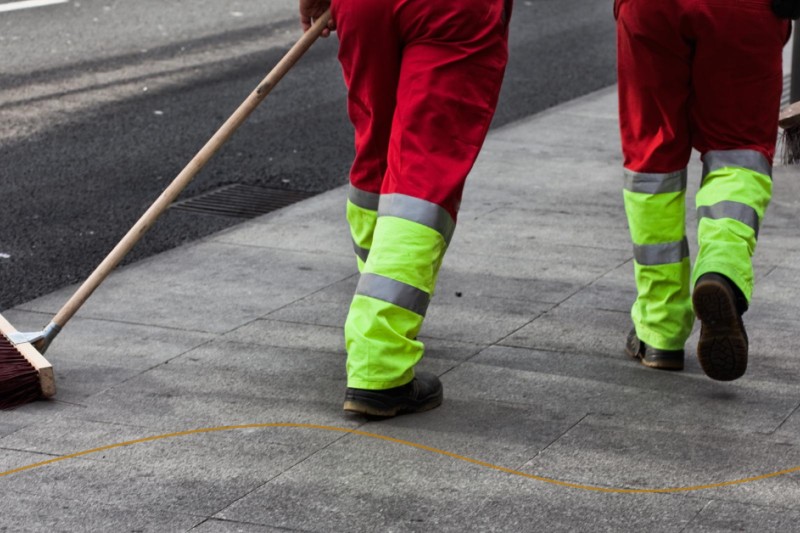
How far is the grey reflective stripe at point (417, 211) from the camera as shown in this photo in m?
4.11

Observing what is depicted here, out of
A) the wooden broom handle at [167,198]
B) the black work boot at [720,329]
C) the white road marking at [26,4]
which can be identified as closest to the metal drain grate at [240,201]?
the wooden broom handle at [167,198]

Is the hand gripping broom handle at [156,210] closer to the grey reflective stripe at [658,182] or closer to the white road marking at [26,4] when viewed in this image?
the grey reflective stripe at [658,182]

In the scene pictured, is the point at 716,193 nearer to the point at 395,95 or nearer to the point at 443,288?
the point at 395,95

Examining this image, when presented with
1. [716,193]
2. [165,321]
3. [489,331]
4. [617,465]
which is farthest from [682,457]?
[165,321]

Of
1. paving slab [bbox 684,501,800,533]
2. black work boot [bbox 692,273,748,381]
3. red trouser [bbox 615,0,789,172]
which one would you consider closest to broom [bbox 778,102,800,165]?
red trouser [bbox 615,0,789,172]

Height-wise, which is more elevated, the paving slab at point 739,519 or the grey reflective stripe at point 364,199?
the grey reflective stripe at point 364,199

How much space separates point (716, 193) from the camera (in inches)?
173

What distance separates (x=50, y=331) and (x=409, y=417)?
1.17 metres

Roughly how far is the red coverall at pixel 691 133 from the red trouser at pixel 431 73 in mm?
522

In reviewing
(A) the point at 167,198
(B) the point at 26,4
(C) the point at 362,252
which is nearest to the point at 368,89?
(C) the point at 362,252

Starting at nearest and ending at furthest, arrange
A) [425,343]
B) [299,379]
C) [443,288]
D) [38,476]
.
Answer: [38,476] < [299,379] < [425,343] < [443,288]

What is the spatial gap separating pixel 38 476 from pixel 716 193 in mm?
2098

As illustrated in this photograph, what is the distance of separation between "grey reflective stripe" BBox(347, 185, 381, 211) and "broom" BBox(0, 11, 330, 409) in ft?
1.35

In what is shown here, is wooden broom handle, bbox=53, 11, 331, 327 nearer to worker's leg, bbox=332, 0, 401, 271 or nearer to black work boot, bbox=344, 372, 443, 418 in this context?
worker's leg, bbox=332, 0, 401, 271
